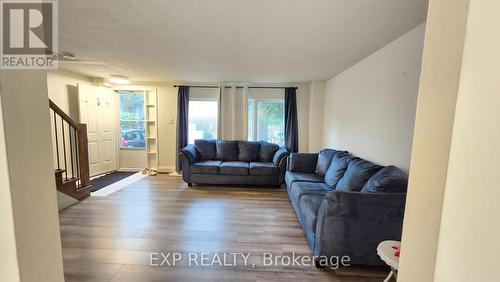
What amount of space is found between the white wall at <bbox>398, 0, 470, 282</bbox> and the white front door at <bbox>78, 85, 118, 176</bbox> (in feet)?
18.4

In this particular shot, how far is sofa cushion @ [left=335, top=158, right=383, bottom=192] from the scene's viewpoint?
235 cm

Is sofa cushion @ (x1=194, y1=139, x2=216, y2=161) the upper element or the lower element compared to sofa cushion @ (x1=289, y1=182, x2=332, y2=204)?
upper

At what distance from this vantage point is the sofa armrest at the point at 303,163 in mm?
3873

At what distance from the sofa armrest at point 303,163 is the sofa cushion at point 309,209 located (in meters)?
1.31

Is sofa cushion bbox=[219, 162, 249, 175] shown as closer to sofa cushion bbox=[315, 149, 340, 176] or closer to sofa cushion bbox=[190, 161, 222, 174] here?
sofa cushion bbox=[190, 161, 222, 174]

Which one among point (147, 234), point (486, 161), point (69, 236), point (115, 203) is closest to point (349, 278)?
point (486, 161)

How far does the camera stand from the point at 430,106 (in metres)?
0.76

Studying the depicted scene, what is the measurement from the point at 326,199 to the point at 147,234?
2.01 metres

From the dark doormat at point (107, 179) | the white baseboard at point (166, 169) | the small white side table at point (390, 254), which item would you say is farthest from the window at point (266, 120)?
the small white side table at point (390, 254)

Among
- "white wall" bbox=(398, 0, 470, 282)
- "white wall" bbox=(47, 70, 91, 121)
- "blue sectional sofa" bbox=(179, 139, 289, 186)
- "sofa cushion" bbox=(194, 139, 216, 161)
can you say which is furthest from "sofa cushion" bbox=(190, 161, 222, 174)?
"white wall" bbox=(398, 0, 470, 282)

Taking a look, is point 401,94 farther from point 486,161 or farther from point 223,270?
point 223,270

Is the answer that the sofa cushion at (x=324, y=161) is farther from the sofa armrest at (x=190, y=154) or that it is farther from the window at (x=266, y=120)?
the sofa armrest at (x=190, y=154)

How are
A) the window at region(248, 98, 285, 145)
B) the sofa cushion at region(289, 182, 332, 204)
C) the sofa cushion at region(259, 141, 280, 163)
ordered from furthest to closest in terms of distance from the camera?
the window at region(248, 98, 285, 145) < the sofa cushion at region(259, 141, 280, 163) < the sofa cushion at region(289, 182, 332, 204)

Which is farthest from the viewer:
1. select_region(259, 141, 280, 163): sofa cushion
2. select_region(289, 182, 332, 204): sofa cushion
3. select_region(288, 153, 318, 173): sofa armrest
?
select_region(259, 141, 280, 163): sofa cushion
